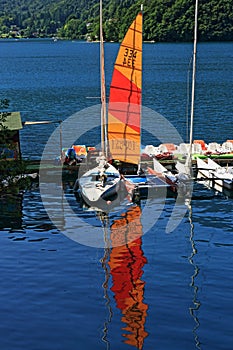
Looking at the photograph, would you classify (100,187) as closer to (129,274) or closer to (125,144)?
(125,144)

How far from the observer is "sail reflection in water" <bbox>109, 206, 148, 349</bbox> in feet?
76.3

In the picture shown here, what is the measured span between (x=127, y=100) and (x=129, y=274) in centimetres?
1907

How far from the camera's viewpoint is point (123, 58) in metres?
44.4

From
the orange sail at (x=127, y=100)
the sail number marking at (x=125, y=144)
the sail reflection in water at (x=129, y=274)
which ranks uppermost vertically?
the orange sail at (x=127, y=100)

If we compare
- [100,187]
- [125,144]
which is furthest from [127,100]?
Result: [100,187]

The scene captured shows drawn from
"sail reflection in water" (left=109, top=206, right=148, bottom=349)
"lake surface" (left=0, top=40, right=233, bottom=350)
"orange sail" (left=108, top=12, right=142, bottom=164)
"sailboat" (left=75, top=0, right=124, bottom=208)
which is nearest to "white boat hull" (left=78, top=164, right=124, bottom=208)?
"sailboat" (left=75, top=0, right=124, bottom=208)

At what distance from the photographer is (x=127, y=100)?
147ft

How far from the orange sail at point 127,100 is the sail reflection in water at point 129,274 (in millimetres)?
7867

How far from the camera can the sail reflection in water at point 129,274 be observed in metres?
23.3

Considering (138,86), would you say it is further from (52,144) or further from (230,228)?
(52,144)

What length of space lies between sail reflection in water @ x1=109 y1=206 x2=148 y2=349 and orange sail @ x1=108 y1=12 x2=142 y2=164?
7.87 m

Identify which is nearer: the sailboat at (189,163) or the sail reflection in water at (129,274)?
the sail reflection in water at (129,274)

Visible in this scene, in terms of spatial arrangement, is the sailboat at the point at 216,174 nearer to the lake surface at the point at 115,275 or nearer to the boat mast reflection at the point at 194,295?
the lake surface at the point at 115,275

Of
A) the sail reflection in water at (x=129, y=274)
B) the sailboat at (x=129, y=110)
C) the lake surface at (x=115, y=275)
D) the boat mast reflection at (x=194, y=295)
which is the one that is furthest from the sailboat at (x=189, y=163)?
the boat mast reflection at (x=194, y=295)
